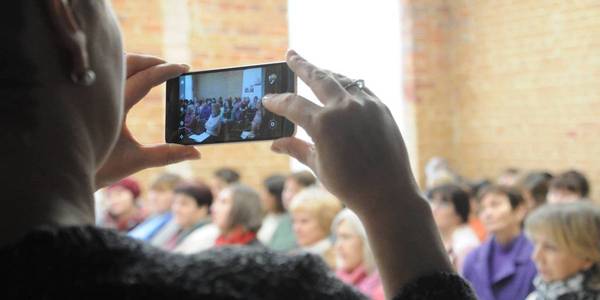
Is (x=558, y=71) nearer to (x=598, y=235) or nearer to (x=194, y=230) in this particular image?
(x=194, y=230)

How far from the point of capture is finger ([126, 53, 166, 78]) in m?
1.00

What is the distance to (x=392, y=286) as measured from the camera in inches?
27.6

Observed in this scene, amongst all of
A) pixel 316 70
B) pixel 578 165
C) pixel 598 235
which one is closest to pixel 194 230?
pixel 598 235

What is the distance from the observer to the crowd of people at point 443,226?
2.90 metres

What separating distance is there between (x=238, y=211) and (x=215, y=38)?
295cm

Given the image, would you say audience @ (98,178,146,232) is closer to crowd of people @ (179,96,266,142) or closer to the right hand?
crowd of people @ (179,96,266,142)

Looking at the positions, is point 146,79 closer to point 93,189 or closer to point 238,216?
point 93,189

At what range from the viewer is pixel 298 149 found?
879 mm

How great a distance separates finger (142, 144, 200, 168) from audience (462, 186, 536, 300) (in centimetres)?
276

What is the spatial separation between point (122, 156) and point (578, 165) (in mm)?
6121

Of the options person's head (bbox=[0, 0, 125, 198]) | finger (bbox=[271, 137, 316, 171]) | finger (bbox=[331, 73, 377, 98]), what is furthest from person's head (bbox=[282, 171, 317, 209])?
person's head (bbox=[0, 0, 125, 198])

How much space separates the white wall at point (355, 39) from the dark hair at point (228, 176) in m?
0.54

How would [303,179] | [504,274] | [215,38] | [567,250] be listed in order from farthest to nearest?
[215,38]
[303,179]
[504,274]
[567,250]

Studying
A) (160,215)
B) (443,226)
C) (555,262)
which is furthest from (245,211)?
(555,262)
